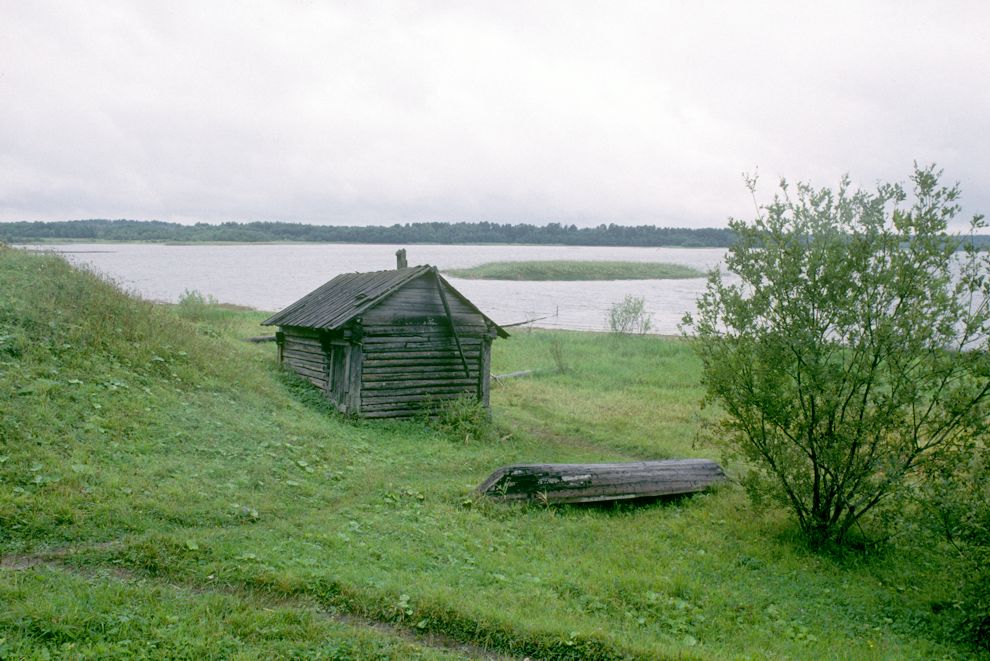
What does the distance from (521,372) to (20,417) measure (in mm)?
18145

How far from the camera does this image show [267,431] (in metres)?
12.8

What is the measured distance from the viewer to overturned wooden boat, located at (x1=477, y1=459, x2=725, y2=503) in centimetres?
1117

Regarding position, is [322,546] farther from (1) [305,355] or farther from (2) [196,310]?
(2) [196,310]

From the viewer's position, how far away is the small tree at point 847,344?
896 cm

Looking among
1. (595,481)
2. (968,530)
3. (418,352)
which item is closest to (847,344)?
(968,530)

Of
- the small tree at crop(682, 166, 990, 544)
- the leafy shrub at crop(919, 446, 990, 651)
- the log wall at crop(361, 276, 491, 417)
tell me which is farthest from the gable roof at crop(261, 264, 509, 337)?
the leafy shrub at crop(919, 446, 990, 651)

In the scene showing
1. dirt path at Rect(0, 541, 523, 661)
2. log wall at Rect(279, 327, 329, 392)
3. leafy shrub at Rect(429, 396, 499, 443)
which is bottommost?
leafy shrub at Rect(429, 396, 499, 443)

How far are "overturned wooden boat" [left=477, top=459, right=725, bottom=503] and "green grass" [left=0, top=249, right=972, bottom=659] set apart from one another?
0.29 m

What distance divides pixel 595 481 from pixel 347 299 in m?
9.04

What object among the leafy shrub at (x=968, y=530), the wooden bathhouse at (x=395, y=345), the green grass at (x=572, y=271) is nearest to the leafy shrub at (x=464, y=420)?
the wooden bathhouse at (x=395, y=345)

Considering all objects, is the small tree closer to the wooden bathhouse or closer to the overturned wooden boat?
the overturned wooden boat

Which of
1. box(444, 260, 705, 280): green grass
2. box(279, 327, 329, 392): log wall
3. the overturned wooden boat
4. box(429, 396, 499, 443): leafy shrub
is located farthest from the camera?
box(444, 260, 705, 280): green grass

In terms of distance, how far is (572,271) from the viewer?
10669 cm

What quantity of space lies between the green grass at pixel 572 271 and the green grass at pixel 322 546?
84905 mm
